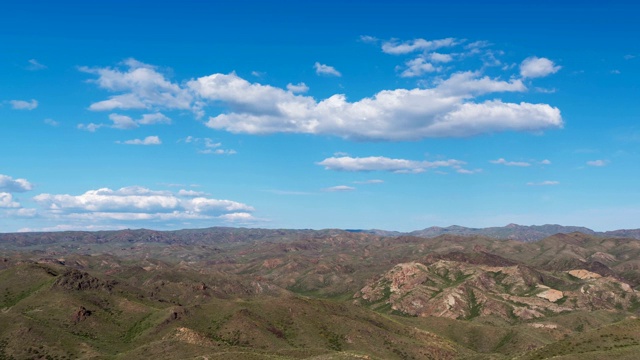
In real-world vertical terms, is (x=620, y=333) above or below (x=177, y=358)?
above

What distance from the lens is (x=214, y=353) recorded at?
7608 inches

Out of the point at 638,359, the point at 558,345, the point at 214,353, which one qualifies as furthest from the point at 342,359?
the point at 638,359

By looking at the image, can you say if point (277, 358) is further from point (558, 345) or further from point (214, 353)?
point (558, 345)

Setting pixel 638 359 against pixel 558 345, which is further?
pixel 558 345

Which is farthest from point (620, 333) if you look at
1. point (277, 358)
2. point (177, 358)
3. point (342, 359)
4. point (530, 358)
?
point (177, 358)

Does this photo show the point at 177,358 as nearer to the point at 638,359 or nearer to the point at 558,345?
the point at 558,345

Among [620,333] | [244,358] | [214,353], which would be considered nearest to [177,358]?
[214,353]

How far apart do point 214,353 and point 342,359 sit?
150ft

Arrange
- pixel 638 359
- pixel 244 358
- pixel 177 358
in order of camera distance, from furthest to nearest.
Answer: pixel 177 358, pixel 244 358, pixel 638 359

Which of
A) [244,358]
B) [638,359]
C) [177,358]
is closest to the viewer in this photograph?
[638,359]

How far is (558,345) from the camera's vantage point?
188125 millimetres

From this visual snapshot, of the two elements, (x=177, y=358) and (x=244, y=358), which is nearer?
(x=244, y=358)

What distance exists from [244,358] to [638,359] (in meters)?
121

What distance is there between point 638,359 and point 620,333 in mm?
37794
